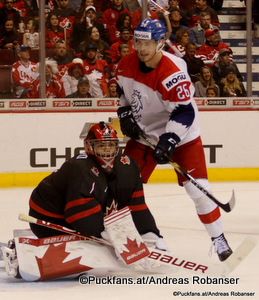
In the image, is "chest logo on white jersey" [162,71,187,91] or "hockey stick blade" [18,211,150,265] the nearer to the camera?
"hockey stick blade" [18,211,150,265]

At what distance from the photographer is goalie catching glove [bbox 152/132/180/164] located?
3.93 metres

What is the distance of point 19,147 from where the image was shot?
7070 millimetres

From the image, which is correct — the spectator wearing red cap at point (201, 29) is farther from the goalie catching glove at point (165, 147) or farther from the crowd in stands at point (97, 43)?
the goalie catching glove at point (165, 147)

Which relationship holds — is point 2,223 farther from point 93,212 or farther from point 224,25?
point 224,25

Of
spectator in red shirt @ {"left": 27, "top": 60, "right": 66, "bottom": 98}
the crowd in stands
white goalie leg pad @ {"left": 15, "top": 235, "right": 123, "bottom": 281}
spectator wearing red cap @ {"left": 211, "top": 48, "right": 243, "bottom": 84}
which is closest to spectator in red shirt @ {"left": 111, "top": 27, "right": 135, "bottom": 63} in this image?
the crowd in stands

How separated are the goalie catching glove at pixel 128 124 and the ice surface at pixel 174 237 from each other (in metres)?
0.65

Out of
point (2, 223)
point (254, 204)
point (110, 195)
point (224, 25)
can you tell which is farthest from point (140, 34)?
point (224, 25)

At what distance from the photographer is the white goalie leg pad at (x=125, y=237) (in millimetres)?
3508

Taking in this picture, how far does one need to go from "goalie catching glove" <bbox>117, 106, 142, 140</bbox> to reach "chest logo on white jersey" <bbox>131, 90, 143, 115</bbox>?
0.12 ft

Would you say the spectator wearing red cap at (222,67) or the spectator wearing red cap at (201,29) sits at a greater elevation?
the spectator wearing red cap at (201,29)

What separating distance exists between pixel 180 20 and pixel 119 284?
4.43m

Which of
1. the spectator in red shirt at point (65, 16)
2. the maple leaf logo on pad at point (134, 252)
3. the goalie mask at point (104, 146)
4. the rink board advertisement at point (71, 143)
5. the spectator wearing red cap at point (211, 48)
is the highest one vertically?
the goalie mask at point (104, 146)

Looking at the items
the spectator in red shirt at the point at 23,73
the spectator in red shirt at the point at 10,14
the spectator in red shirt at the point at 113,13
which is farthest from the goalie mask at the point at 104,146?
the spectator in red shirt at the point at 113,13

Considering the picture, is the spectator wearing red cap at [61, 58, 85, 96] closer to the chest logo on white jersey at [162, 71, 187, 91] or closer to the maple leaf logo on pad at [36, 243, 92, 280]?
the chest logo on white jersey at [162, 71, 187, 91]
